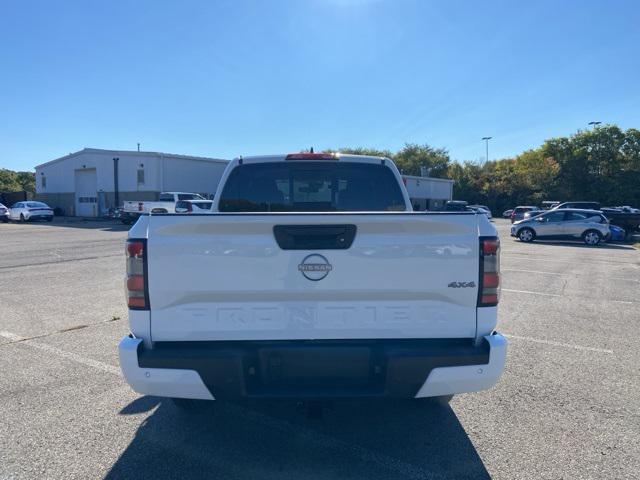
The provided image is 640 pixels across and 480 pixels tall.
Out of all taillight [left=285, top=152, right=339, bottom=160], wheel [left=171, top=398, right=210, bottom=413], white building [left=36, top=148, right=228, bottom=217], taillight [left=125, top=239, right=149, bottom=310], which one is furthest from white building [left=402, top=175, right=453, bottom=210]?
taillight [left=125, top=239, right=149, bottom=310]

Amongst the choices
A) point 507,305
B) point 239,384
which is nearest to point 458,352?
point 239,384

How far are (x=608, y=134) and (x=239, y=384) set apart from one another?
5628 cm

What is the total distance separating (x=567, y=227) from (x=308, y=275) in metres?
22.2

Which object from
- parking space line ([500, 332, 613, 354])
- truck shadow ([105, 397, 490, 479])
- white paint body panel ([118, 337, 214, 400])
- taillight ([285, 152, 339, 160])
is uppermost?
taillight ([285, 152, 339, 160])

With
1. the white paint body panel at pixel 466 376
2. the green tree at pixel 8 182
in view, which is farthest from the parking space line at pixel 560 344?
the green tree at pixel 8 182

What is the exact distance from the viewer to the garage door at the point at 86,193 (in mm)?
40250

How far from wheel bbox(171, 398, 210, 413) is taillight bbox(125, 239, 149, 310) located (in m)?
1.21

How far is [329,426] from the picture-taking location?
141 inches

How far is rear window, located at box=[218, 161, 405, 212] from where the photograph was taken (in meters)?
4.50

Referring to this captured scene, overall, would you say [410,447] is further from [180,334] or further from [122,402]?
[122,402]

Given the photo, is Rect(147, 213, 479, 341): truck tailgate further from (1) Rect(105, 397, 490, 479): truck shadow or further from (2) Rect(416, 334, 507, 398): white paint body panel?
(1) Rect(105, 397, 490, 479): truck shadow

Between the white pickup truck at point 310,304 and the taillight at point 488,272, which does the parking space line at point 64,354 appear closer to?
the white pickup truck at point 310,304

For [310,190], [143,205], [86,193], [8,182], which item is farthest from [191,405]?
[8,182]

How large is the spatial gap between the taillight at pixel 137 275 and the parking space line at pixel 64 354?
7.28ft
